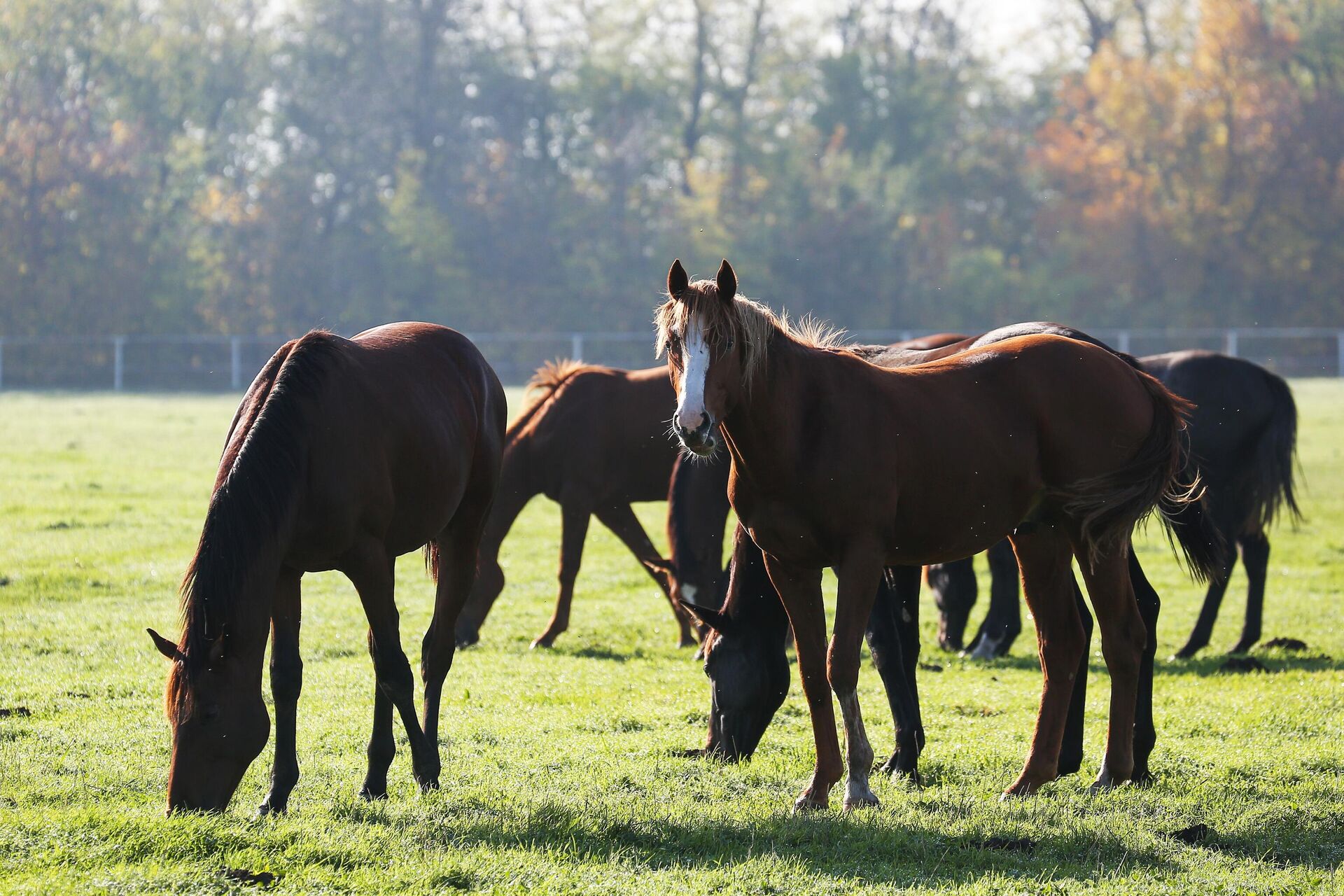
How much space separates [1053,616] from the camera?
5.52m

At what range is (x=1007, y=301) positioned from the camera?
1633 inches

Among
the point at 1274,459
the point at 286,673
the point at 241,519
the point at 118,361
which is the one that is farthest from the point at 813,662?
the point at 118,361

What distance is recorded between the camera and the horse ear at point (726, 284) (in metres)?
4.58

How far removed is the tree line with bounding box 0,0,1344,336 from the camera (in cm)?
3984

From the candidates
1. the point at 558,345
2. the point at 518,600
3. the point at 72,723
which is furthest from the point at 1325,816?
the point at 558,345

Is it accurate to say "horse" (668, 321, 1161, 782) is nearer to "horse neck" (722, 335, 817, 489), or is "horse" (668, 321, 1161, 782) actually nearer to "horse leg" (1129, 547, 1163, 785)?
"horse leg" (1129, 547, 1163, 785)

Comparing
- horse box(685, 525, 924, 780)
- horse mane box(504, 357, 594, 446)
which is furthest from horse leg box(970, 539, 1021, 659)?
horse mane box(504, 357, 594, 446)

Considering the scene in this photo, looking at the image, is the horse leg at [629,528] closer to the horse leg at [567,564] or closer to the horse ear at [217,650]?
the horse leg at [567,564]

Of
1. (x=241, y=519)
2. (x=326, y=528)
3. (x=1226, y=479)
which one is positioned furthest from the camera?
(x=1226, y=479)

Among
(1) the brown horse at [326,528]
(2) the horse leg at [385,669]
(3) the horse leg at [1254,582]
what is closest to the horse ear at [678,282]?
(1) the brown horse at [326,528]

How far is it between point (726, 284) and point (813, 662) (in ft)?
4.72

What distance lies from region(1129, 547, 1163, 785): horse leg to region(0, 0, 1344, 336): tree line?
34656 mm

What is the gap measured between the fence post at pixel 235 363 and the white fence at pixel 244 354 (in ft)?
0.09

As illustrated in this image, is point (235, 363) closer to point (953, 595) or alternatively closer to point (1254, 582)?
point (953, 595)
